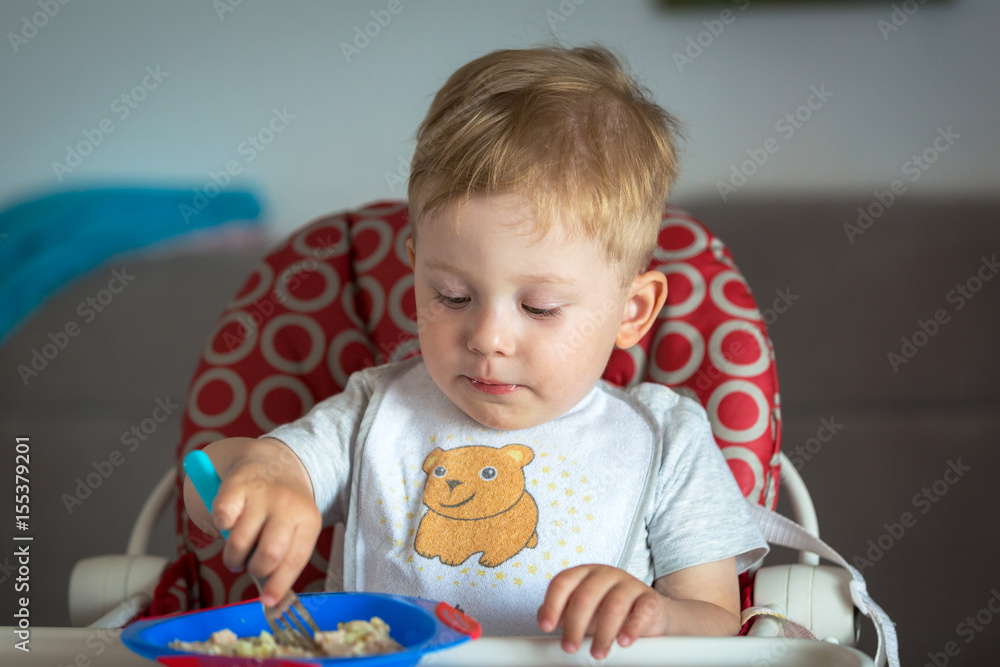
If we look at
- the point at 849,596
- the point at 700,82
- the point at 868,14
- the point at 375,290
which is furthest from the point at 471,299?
the point at 868,14

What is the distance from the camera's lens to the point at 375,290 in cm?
131

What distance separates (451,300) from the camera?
95 cm

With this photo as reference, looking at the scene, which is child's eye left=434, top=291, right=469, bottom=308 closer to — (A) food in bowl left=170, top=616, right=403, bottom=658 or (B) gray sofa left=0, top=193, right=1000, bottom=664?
(A) food in bowl left=170, top=616, right=403, bottom=658

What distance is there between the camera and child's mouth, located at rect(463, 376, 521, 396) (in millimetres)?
977

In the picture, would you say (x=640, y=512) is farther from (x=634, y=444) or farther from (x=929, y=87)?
(x=929, y=87)

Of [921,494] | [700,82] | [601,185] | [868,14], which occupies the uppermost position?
[868,14]

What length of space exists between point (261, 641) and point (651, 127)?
67 cm
